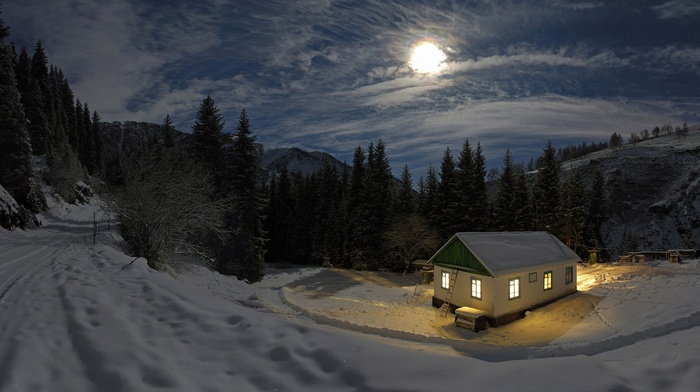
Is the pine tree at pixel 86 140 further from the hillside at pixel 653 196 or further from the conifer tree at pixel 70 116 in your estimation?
the hillside at pixel 653 196

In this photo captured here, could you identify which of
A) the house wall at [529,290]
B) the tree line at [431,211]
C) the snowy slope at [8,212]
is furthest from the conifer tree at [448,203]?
the snowy slope at [8,212]

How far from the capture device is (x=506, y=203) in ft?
125

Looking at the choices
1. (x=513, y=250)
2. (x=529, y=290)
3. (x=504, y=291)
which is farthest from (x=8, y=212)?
(x=529, y=290)

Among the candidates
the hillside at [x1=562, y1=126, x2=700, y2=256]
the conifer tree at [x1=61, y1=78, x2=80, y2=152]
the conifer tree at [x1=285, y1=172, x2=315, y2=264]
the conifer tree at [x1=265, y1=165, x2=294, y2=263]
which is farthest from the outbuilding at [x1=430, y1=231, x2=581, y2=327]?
the conifer tree at [x1=61, y1=78, x2=80, y2=152]

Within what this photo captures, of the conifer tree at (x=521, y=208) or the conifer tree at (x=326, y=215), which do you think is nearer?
the conifer tree at (x=521, y=208)

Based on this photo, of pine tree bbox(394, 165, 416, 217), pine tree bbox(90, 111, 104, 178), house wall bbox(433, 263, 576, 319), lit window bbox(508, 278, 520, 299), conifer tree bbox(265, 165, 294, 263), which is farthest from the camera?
pine tree bbox(90, 111, 104, 178)

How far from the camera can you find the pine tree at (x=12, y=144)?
85.8 ft

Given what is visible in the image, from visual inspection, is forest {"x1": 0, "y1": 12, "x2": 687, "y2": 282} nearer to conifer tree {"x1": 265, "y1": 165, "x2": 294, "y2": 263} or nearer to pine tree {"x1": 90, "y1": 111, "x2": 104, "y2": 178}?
conifer tree {"x1": 265, "y1": 165, "x2": 294, "y2": 263}

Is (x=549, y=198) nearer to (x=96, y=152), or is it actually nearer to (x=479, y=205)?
(x=479, y=205)

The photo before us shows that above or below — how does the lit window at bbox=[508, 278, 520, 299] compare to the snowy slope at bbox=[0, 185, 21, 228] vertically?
below

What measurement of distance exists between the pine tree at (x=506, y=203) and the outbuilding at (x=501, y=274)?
14.0m

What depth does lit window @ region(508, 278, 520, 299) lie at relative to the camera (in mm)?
19203

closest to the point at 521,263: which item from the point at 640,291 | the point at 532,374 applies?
the point at 640,291

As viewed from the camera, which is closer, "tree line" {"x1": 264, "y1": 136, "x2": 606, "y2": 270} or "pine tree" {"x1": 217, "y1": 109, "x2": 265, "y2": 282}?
"pine tree" {"x1": 217, "y1": 109, "x2": 265, "y2": 282}
